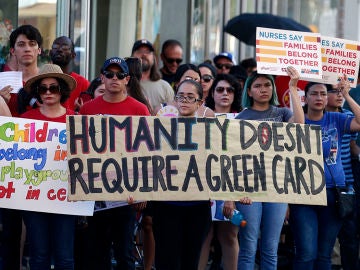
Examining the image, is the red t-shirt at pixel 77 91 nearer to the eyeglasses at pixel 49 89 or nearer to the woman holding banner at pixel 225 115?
the eyeglasses at pixel 49 89

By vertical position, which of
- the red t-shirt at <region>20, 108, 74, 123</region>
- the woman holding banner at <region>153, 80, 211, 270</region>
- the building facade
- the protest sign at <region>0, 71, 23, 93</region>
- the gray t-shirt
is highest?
the building facade

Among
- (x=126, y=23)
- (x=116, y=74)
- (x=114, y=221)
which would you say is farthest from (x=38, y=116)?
(x=126, y=23)

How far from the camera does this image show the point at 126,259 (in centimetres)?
894

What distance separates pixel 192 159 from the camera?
866cm

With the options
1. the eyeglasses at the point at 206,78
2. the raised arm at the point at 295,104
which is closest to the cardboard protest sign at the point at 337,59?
the raised arm at the point at 295,104

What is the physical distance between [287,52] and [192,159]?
4.87ft

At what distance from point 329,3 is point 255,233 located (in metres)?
25.0

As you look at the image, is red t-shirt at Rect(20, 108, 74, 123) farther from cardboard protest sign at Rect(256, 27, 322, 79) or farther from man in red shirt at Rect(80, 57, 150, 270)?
cardboard protest sign at Rect(256, 27, 322, 79)

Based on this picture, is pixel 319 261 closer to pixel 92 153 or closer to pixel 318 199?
pixel 318 199

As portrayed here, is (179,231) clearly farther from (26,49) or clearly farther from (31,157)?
(26,49)

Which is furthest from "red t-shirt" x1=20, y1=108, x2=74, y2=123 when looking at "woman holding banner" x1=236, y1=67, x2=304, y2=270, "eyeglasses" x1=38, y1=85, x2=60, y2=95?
"woman holding banner" x1=236, y1=67, x2=304, y2=270

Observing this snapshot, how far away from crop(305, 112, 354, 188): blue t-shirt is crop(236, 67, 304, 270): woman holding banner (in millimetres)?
344

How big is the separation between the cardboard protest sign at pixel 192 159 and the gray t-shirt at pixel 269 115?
0.52 meters

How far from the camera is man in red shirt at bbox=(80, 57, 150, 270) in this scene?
8938 millimetres
